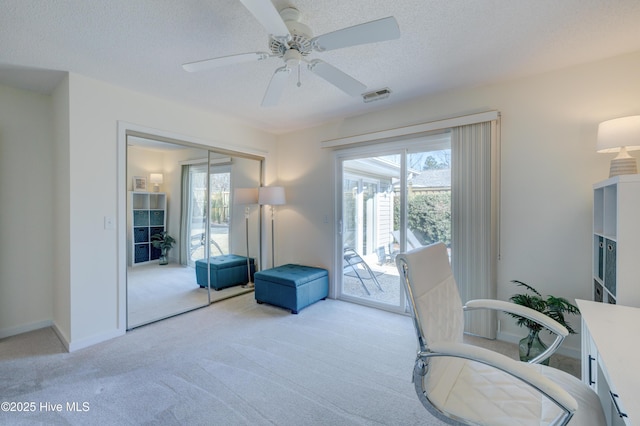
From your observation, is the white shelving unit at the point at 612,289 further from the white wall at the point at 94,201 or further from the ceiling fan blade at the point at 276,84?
the white wall at the point at 94,201

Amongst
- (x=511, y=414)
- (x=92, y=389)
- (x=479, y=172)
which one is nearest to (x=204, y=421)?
(x=92, y=389)

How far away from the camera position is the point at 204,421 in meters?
1.65

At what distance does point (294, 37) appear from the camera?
5.22 ft

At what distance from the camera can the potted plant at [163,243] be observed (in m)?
3.27

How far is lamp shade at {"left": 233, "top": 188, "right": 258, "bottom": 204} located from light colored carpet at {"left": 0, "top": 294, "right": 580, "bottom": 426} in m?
1.69

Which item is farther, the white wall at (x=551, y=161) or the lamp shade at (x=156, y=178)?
the lamp shade at (x=156, y=178)

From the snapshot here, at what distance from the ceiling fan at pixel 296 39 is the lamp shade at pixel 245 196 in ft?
7.36

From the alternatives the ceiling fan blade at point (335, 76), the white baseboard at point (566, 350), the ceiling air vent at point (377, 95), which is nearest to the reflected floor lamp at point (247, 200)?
the ceiling air vent at point (377, 95)

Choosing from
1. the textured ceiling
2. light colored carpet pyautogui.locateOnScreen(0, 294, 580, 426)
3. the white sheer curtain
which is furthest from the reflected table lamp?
light colored carpet pyautogui.locateOnScreen(0, 294, 580, 426)

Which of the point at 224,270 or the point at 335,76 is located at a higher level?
the point at 335,76

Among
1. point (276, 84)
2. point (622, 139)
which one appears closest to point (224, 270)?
point (276, 84)

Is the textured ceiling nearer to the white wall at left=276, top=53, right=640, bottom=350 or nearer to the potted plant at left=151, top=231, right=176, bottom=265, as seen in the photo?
the white wall at left=276, top=53, right=640, bottom=350

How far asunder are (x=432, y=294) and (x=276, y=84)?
1677 millimetres

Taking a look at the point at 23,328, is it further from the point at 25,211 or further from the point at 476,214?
the point at 476,214
